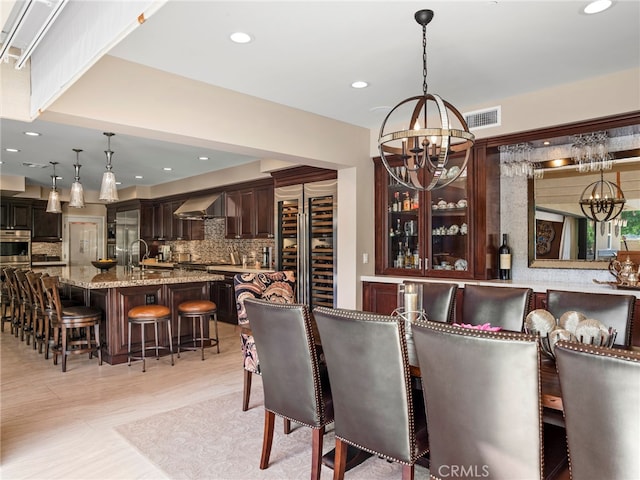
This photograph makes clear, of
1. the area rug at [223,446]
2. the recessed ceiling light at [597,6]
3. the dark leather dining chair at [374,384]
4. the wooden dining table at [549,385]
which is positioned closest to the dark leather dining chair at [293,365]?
the dark leather dining chair at [374,384]

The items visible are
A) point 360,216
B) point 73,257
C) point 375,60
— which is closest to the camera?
point 375,60

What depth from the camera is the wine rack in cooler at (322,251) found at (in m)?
5.22

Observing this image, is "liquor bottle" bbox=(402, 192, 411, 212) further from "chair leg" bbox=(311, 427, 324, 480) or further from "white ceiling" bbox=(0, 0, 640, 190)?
"chair leg" bbox=(311, 427, 324, 480)

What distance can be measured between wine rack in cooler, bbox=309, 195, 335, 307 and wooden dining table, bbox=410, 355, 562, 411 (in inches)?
128

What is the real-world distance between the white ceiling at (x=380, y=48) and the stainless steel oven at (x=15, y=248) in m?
8.03

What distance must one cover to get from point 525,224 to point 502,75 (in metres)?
1.61

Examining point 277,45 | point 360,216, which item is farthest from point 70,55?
point 360,216

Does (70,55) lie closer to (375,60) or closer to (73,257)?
(375,60)

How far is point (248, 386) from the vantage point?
3.36 metres

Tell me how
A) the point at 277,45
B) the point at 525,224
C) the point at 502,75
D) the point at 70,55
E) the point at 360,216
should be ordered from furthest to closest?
the point at 360,216
the point at 525,224
the point at 502,75
the point at 277,45
the point at 70,55

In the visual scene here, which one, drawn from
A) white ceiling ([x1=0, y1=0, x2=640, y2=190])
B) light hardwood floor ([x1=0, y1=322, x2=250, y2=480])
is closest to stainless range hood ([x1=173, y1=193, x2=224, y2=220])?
light hardwood floor ([x1=0, y1=322, x2=250, y2=480])

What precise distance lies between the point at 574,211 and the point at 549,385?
2910 millimetres

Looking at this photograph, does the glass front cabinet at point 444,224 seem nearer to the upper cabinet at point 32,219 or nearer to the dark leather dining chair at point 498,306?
the dark leather dining chair at point 498,306

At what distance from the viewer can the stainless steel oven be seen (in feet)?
29.8
